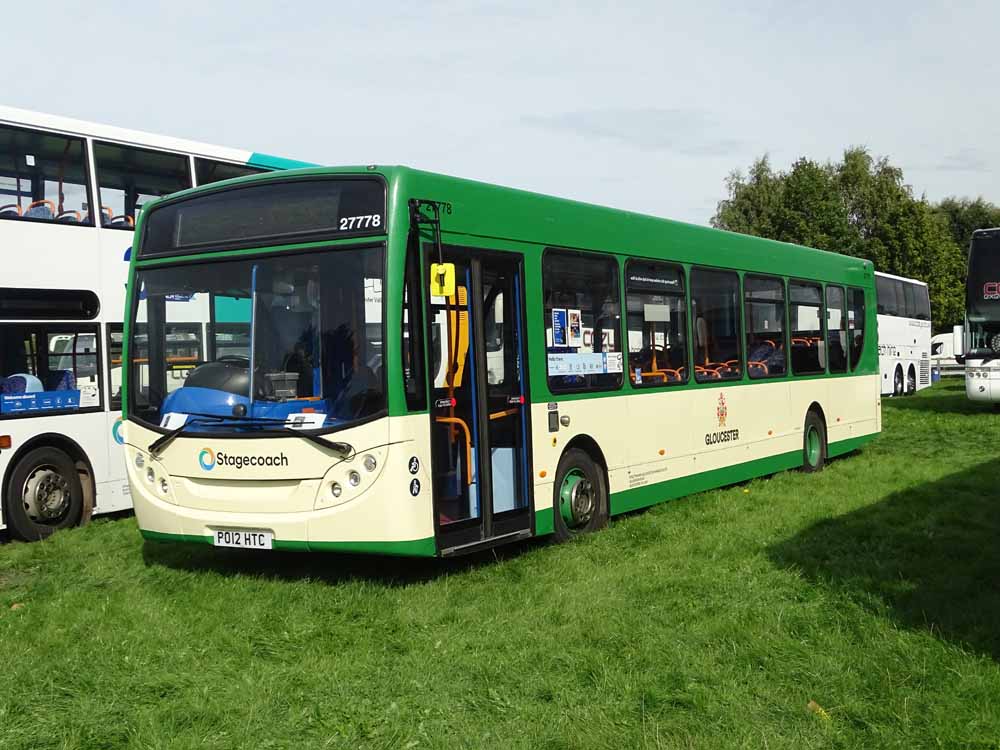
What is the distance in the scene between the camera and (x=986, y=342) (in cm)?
2616

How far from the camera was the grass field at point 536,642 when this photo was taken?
5.33 metres

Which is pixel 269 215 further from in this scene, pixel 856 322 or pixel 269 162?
pixel 856 322

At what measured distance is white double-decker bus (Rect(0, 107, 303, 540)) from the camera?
1124cm

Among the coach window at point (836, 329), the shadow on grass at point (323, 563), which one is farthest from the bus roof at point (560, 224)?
the shadow on grass at point (323, 563)

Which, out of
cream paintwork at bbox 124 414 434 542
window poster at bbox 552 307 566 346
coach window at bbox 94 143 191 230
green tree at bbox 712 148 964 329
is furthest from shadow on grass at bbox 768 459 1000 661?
green tree at bbox 712 148 964 329

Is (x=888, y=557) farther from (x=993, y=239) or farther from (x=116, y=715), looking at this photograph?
(x=993, y=239)

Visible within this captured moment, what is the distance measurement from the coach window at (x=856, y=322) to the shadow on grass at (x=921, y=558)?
5039mm

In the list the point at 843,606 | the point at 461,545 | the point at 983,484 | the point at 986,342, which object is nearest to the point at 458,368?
the point at 461,545

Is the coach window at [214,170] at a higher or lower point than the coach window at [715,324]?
higher

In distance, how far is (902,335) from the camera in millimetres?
40125

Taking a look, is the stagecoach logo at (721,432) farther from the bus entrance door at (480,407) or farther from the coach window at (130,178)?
the coach window at (130,178)

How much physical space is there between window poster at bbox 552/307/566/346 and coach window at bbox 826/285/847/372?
284 inches

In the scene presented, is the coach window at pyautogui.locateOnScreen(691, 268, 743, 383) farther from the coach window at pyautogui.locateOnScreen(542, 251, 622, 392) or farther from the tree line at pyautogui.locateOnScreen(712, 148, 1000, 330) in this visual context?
the tree line at pyautogui.locateOnScreen(712, 148, 1000, 330)

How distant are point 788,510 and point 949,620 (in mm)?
4497
